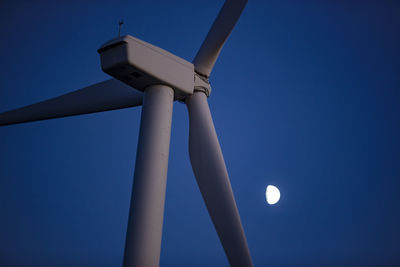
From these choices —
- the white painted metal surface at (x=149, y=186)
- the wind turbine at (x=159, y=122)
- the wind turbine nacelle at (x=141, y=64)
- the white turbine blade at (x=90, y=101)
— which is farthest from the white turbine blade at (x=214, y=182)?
the white turbine blade at (x=90, y=101)

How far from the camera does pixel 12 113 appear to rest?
7.30m

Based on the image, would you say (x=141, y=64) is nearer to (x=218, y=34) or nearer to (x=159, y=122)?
(x=159, y=122)

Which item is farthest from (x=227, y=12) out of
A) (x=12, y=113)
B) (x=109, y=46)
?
(x=12, y=113)

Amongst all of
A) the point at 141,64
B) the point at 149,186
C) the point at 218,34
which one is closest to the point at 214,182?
the point at 149,186

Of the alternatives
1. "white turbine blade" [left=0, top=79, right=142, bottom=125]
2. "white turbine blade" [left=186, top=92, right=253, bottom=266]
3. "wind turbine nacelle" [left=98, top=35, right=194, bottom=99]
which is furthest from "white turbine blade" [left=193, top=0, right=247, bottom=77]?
"white turbine blade" [left=0, top=79, right=142, bottom=125]

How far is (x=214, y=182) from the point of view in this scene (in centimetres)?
503

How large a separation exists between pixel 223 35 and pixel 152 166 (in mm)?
3237

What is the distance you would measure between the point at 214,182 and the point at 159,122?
1.49m

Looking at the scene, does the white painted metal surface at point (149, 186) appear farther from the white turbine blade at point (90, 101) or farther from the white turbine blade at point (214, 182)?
the white turbine blade at point (90, 101)

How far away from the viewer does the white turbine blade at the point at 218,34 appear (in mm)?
5766

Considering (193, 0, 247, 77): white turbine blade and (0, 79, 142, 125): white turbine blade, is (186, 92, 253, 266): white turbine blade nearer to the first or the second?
(193, 0, 247, 77): white turbine blade

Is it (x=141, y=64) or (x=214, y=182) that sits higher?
(x=141, y=64)

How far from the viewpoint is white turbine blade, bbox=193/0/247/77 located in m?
5.77

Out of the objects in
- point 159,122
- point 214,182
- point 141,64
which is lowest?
point 214,182
